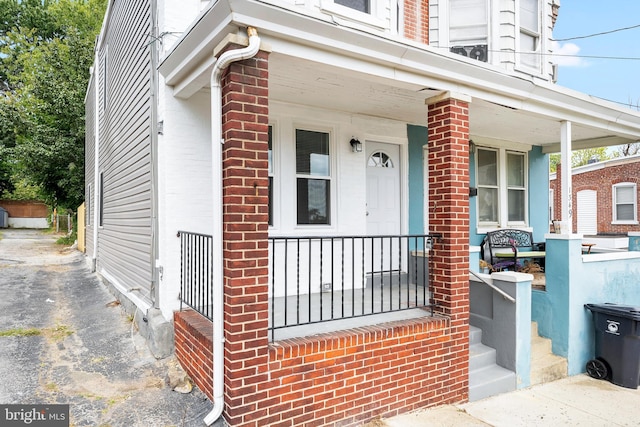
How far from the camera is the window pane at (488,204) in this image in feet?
24.4

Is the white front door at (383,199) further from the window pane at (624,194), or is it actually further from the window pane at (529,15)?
the window pane at (624,194)

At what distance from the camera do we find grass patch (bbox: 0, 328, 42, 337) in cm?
502

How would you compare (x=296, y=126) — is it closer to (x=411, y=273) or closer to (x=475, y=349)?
(x=411, y=273)

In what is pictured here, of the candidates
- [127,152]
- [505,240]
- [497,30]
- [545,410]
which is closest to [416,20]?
[497,30]

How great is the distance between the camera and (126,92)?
644cm

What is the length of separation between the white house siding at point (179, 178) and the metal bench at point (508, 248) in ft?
15.7

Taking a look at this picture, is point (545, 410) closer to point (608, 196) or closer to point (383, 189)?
point (383, 189)

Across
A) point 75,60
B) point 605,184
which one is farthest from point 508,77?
point 75,60

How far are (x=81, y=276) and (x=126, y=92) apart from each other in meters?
5.05

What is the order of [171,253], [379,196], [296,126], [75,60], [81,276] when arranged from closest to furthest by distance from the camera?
[171,253] < [296,126] < [379,196] < [81,276] < [75,60]

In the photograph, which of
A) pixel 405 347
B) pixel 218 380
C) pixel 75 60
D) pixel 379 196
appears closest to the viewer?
pixel 218 380

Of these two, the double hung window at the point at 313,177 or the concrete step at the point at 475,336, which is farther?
the double hung window at the point at 313,177

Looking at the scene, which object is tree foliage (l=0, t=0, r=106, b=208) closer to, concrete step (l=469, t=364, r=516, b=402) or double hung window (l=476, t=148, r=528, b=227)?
double hung window (l=476, t=148, r=528, b=227)

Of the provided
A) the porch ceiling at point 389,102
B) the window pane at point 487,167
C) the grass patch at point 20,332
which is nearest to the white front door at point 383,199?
the porch ceiling at point 389,102
